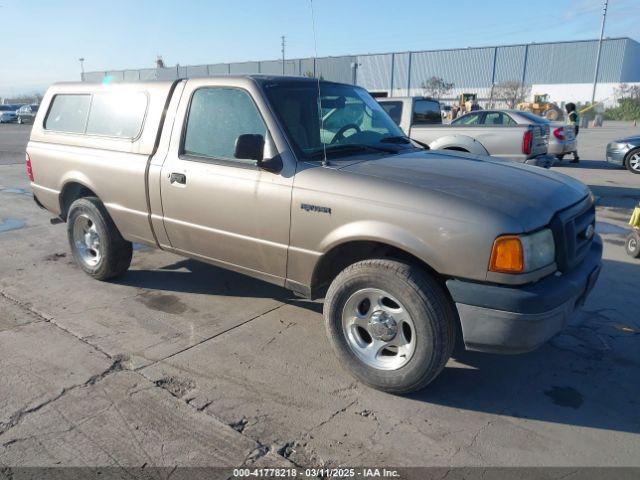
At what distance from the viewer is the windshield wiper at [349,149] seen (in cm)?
361

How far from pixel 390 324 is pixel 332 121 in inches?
68.5

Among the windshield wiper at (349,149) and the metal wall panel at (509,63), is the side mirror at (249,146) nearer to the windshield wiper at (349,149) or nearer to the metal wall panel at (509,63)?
the windshield wiper at (349,149)

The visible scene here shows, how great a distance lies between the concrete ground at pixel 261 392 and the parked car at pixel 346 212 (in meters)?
0.38

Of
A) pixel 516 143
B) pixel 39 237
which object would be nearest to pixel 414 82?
pixel 516 143

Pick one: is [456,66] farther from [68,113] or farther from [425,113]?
[68,113]

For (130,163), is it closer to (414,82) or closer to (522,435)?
(522,435)

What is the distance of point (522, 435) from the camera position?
2834mm

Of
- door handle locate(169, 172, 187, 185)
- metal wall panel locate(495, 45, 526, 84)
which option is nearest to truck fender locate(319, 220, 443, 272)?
door handle locate(169, 172, 187, 185)

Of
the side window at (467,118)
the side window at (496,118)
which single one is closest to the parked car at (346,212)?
the side window at (496,118)

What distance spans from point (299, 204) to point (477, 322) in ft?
4.48

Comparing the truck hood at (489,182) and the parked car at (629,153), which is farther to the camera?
the parked car at (629,153)

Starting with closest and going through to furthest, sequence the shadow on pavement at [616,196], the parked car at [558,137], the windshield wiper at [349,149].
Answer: the windshield wiper at [349,149], the shadow on pavement at [616,196], the parked car at [558,137]

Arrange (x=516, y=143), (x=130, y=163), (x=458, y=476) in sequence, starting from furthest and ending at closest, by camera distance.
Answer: (x=516, y=143) < (x=130, y=163) < (x=458, y=476)

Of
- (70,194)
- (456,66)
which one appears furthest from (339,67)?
(70,194)
